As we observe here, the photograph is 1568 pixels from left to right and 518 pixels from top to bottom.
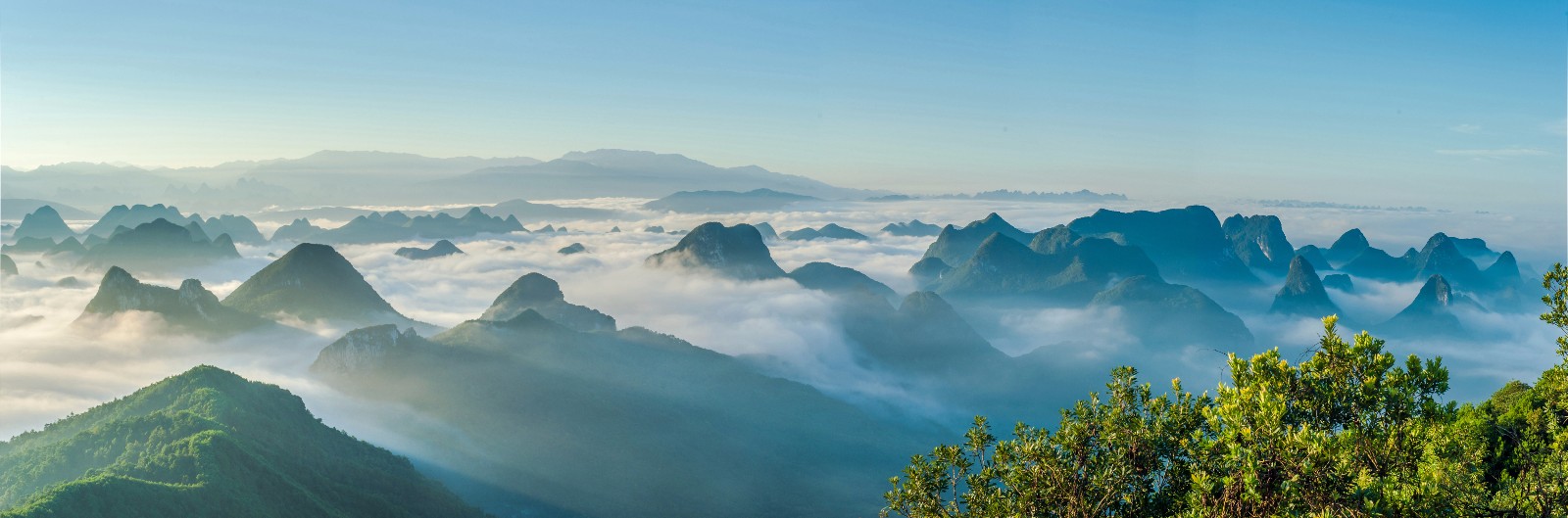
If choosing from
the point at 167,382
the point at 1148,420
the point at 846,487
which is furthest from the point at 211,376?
the point at 1148,420

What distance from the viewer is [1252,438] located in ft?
51.8

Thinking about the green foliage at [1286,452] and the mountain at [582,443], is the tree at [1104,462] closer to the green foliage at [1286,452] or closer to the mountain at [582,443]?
Answer: the green foliage at [1286,452]

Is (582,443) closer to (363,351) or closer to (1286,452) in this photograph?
(363,351)

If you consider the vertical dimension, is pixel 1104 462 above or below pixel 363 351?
above

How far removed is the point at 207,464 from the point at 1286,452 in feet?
335

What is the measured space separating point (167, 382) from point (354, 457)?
1182 inches

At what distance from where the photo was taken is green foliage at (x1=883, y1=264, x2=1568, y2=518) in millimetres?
15492

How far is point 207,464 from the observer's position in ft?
278

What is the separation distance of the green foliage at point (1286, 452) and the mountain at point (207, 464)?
81370mm

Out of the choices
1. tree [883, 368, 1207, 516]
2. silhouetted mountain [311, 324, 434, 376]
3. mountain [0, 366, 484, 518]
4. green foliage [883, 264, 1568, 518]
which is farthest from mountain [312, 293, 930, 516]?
green foliage [883, 264, 1568, 518]

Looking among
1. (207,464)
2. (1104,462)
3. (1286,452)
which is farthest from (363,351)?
(1286,452)

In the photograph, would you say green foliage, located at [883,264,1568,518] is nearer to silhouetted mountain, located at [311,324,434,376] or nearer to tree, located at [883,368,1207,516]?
tree, located at [883,368,1207,516]

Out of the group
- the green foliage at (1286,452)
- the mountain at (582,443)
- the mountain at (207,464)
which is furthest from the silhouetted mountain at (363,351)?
the green foliage at (1286,452)

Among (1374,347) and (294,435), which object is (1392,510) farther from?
(294,435)
